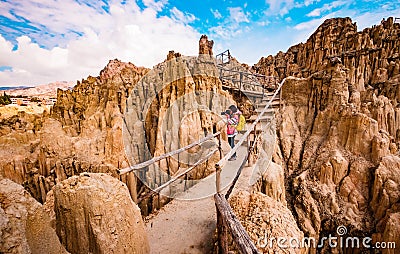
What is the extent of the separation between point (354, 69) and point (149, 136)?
15.6 m

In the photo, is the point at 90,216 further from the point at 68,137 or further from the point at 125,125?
the point at 125,125

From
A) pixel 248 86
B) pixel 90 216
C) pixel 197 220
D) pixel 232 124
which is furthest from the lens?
pixel 248 86

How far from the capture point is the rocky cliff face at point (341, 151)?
791cm

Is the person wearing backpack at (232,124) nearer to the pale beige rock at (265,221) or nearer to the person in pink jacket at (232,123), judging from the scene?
the person in pink jacket at (232,123)

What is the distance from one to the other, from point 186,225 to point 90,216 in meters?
2.65

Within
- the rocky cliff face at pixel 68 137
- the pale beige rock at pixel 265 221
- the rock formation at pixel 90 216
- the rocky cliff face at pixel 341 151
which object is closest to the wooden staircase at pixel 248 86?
the rocky cliff face at pixel 341 151

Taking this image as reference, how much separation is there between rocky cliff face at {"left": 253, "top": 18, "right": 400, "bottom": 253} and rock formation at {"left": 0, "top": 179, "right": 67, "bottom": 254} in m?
8.84

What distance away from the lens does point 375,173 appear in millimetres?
8172

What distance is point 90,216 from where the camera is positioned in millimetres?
2221

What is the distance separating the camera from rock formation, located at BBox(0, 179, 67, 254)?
1447mm

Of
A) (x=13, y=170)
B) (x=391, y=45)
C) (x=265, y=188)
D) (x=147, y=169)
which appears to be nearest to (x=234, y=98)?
(x=147, y=169)

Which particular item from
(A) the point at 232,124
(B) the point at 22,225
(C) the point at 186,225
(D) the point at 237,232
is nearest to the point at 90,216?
(B) the point at 22,225

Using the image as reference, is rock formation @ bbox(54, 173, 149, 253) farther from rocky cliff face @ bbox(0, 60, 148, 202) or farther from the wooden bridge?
rocky cliff face @ bbox(0, 60, 148, 202)

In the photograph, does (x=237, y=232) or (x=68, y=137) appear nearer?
(x=237, y=232)
